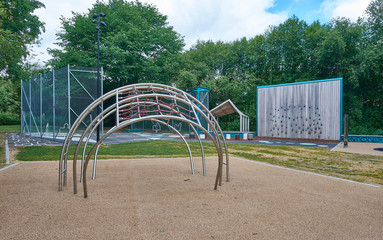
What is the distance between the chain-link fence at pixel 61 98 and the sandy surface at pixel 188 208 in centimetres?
636

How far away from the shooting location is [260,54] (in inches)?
1008

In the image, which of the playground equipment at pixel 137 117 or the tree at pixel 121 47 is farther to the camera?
the tree at pixel 121 47

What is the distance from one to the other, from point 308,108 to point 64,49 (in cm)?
2163

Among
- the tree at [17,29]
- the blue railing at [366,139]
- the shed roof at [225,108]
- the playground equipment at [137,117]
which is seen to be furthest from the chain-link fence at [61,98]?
the blue railing at [366,139]

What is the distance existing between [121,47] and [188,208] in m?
20.9

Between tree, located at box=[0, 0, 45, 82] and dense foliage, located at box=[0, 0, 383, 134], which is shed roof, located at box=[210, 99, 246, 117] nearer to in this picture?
dense foliage, located at box=[0, 0, 383, 134]

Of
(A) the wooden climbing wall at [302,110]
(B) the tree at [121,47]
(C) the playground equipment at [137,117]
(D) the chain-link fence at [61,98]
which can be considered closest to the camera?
(C) the playground equipment at [137,117]

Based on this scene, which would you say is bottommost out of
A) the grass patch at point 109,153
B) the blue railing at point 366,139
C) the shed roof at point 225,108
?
the grass patch at point 109,153

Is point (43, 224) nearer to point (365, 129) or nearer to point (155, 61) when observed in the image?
point (365, 129)

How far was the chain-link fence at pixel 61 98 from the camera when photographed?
11.2 meters

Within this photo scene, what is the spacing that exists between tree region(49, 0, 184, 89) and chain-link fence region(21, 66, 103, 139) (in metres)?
7.65

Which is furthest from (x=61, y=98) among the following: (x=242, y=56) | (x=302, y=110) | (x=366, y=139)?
(x=242, y=56)

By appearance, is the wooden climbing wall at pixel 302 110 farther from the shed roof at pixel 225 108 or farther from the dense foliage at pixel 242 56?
the dense foliage at pixel 242 56

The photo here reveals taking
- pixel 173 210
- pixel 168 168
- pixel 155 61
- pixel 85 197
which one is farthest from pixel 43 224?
pixel 155 61
